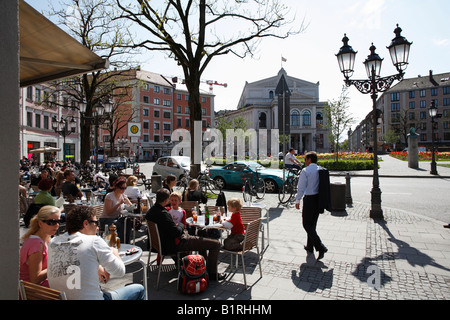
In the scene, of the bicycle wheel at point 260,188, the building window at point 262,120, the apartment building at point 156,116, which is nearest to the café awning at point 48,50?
the bicycle wheel at point 260,188

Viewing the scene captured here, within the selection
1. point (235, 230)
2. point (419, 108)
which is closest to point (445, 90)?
point (419, 108)

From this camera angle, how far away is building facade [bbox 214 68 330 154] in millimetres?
82312

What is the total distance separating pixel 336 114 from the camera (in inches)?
1326

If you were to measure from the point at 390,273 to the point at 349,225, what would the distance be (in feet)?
11.1

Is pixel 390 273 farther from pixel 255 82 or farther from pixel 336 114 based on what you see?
pixel 255 82

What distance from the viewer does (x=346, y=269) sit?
16.7 feet

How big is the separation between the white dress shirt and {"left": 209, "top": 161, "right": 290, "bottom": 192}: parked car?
850 cm

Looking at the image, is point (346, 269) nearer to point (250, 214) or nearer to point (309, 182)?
point (309, 182)

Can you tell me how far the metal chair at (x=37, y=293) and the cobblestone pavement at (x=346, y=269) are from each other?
205cm

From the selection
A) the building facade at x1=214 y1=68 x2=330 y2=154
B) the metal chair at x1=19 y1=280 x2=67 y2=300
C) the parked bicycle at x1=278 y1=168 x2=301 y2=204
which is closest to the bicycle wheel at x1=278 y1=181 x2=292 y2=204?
the parked bicycle at x1=278 y1=168 x2=301 y2=204

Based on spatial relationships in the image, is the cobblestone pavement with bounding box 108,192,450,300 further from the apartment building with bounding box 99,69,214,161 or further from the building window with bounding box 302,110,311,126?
the building window with bounding box 302,110,311,126

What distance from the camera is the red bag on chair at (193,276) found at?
13.6 feet

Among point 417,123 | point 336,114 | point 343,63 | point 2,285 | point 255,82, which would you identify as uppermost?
point 255,82
